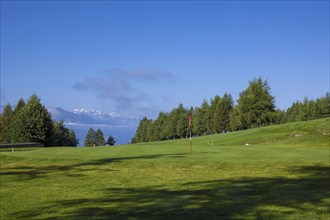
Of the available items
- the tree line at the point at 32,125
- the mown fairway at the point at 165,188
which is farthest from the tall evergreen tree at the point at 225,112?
the mown fairway at the point at 165,188

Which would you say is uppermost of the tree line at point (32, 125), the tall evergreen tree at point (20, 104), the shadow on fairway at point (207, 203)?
the tall evergreen tree at point (20, 104)

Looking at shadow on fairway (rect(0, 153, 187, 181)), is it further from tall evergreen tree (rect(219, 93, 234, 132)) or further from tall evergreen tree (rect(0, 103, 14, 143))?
tall evergreen tree (rect(219, 93, 234, 132))

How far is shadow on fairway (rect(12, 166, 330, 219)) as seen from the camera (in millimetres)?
9250

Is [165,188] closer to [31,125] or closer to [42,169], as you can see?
[42,169]

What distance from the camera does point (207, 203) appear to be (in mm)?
10578

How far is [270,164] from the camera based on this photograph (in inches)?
790

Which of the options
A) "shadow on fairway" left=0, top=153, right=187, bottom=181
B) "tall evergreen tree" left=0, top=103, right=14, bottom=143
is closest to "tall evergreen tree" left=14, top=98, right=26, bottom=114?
"tall evergreen tree" left=0, top=103, right=14, bottom=143

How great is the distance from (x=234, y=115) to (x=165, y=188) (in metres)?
79.4

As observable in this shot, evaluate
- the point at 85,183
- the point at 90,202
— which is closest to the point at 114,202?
the point at 90,202

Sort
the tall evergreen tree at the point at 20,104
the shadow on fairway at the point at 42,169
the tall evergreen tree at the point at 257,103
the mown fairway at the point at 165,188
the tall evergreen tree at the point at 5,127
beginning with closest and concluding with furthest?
1. the mown fairway at the point at 165,188
2. the shadow on fairway at the point at 42,169
3. the tall evergreen tree at the point at 257,103
4. the tall evergreen tree at the point at 5,127
5. the tall evergreen tree at the point at 20,104

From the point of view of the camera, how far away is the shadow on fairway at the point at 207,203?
364 inches

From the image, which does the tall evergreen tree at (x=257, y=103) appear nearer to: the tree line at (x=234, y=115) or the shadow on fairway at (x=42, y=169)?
the tree line at (x=234, y=115)

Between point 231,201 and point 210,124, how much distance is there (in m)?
99.2

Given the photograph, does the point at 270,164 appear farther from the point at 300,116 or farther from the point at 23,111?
the point at 300,116
